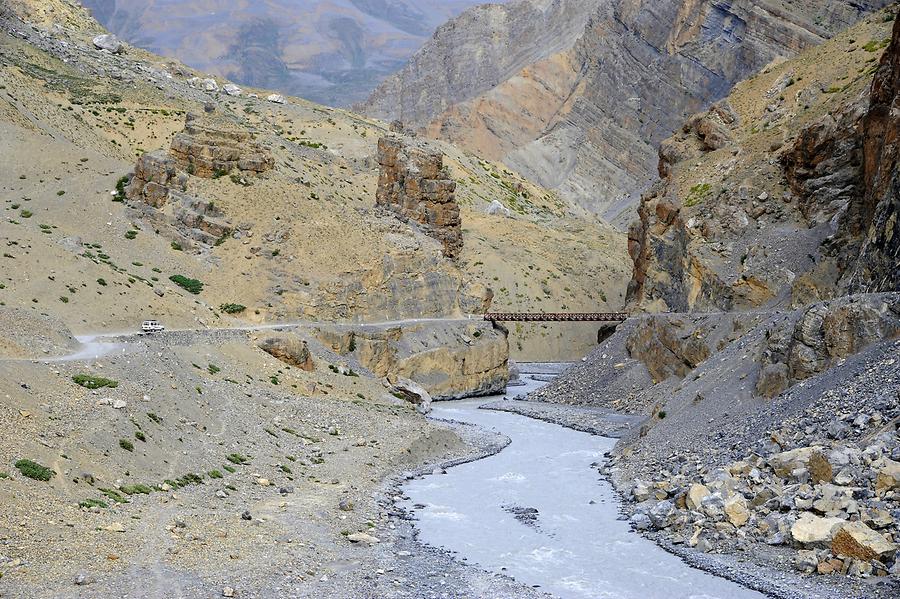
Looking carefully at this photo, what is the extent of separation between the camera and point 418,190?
8369 cm

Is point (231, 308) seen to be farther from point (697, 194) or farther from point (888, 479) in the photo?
point (888, 479)

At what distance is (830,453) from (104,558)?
21.4 metres

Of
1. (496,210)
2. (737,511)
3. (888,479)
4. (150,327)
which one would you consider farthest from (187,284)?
(496,210)

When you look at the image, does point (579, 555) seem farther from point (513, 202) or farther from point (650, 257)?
point (513, 202)

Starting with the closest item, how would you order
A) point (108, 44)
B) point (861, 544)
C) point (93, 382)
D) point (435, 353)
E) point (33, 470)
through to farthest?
point (861, 544)
point (33, 470)
point (93, 382)
point (435, 353)
point (108, 44)

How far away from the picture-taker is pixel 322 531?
32.2 m

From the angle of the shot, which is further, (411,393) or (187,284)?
(411,393)

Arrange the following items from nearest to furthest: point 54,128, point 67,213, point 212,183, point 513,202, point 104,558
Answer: point 104,558, point 67,213, point 212,183, point 54,128, point 513,202

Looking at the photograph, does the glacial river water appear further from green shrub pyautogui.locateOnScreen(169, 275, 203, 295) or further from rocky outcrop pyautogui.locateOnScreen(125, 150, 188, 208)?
rocky outcrop pyautogui.locateOnScreen(125, 150, 188, 208)

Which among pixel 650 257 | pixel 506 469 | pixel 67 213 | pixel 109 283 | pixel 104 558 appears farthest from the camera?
pixel 650 257

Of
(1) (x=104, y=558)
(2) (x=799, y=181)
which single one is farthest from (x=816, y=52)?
(1) (x=104, y=558)

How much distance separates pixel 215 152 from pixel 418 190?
17.9 meters

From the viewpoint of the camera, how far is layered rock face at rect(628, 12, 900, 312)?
59625 millimetres

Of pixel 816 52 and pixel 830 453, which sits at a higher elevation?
pixel 816 52
